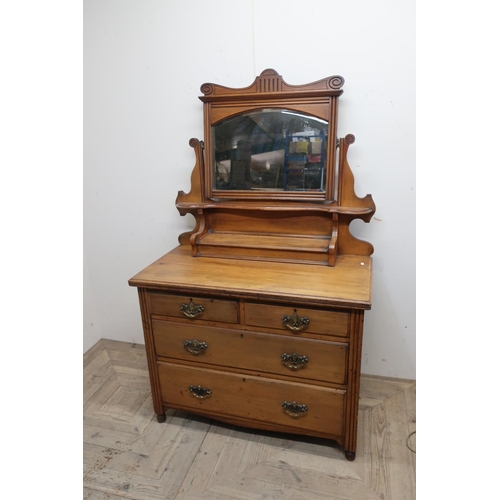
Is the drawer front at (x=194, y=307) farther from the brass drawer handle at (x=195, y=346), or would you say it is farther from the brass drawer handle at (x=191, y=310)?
the brass drawer handle at (x=195, y=346)

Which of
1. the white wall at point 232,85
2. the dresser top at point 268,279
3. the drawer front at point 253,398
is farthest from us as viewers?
the white wall at point 232,85

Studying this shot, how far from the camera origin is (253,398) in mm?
1439

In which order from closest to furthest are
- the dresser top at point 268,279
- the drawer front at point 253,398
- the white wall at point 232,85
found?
the dresser top at point 268,279
the drawer front at point 253,398
the white wall at point 232,85

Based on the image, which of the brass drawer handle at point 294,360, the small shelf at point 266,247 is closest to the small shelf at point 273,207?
the small shelf at point 266,247

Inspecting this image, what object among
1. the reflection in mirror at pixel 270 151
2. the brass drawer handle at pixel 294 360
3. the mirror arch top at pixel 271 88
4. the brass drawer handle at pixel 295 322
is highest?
the mirror arch top at pixel 271 88

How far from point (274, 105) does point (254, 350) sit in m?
1.02

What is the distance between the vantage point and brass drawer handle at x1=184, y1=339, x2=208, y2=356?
4.74ft

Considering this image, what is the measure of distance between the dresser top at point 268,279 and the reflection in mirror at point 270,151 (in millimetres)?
357

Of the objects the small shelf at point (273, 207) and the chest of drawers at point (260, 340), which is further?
the small shelf at point (273, 207)

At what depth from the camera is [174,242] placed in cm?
196

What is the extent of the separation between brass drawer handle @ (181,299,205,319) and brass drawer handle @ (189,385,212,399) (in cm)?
33

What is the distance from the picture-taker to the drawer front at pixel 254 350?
4.28ft

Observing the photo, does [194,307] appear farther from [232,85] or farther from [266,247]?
[232,85]

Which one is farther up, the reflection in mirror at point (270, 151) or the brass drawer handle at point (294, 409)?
the reflection in mirror at point (270, 151)
